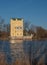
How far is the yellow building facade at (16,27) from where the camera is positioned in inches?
2899

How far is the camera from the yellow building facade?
73625 millimetres

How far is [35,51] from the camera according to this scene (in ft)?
26.5

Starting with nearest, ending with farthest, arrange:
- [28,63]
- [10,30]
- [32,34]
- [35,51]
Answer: [28,63], [35,51], [32,34], [10,30]

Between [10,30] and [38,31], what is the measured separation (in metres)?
9.45

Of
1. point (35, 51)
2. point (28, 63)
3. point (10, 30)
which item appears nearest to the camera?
point (28, 63)

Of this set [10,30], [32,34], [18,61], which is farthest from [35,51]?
[10,30]

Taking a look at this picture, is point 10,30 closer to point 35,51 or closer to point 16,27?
point 16,27

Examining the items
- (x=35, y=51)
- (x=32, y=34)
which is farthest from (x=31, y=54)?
(x=32, y=34)

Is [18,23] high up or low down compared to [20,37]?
up

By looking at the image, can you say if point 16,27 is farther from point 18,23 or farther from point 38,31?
point 38,31

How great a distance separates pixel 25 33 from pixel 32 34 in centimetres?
371

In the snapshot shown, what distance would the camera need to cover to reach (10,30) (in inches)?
2886

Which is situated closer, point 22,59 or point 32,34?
point 22,59

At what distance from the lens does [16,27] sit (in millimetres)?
76625
